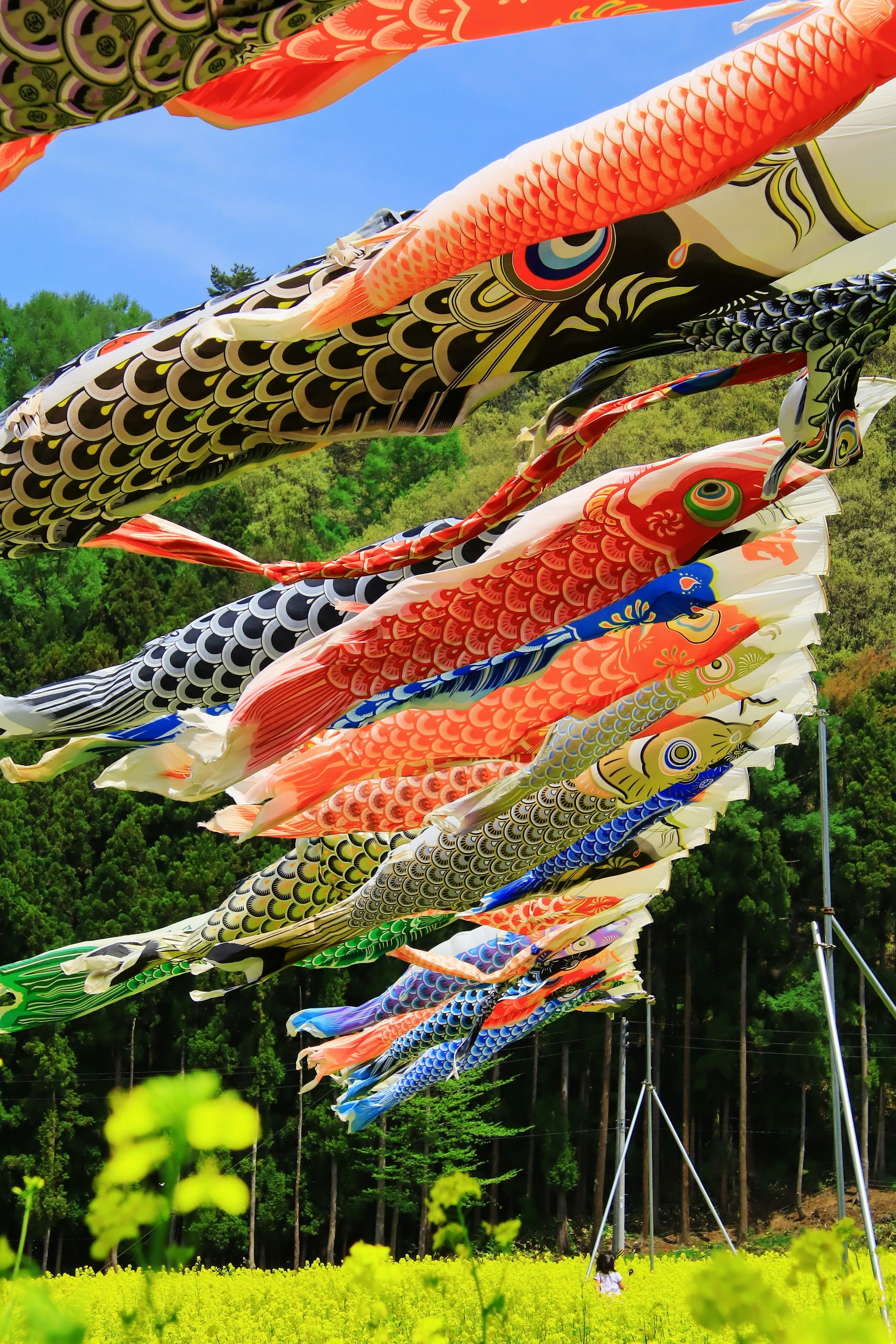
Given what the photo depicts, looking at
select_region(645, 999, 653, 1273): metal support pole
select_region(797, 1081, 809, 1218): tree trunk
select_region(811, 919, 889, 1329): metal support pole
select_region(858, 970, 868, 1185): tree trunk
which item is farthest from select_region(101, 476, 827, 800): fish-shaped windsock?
select_region(797, 1081, 809, 1218): tree trunk

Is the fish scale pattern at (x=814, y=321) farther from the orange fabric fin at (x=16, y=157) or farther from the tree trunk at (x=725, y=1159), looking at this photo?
the tree trunk at (x=725, y=1159)

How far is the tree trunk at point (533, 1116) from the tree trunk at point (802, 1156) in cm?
456

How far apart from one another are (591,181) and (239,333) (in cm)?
79

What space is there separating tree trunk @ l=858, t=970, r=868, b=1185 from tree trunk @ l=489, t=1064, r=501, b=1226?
601 cm

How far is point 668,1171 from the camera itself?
23.5m

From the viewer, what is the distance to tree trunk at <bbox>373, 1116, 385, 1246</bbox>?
66.3ft

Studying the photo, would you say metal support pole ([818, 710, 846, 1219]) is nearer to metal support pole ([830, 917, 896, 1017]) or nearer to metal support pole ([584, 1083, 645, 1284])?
metal support pole ([830, 917, 896, 1017])

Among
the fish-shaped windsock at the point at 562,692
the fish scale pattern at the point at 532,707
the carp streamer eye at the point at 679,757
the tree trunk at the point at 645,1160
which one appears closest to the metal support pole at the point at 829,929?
the carp streamer eye at the point at 679,757

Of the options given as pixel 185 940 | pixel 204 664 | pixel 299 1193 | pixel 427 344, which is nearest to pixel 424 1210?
pixel 299 1193

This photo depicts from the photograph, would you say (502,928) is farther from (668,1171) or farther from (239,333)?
(668,1171)

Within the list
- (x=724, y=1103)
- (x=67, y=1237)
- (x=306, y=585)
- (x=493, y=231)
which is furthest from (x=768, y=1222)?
(x=493, y=231)

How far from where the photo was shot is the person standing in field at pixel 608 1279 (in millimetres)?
8500

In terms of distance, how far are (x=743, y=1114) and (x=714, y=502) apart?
19620mm

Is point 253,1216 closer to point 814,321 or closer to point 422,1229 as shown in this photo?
point 422,1229
